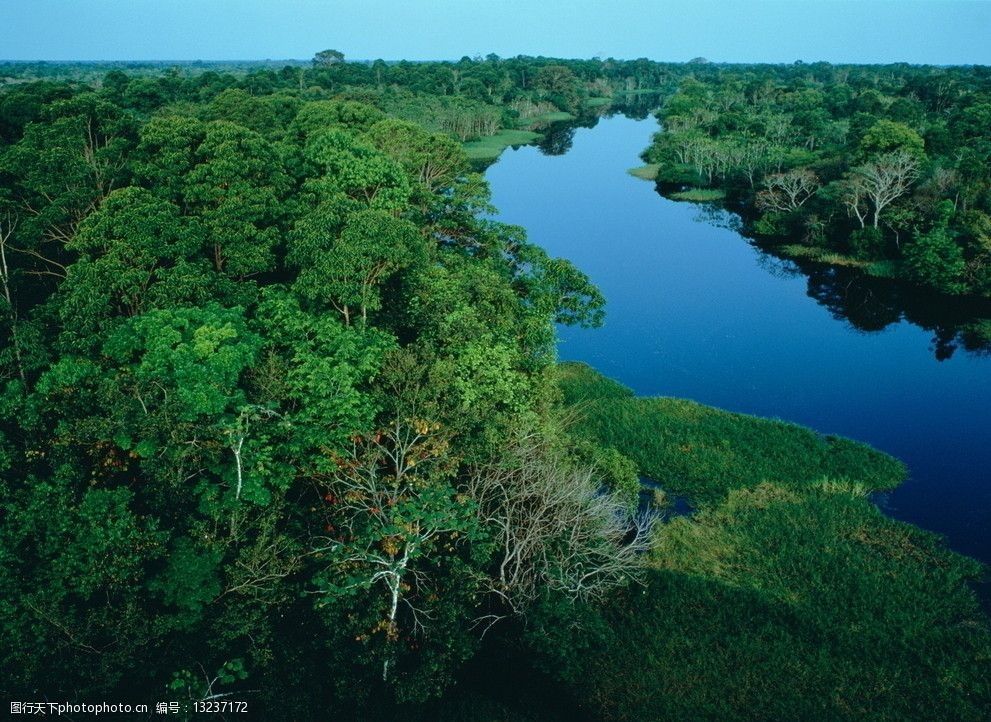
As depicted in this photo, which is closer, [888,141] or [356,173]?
[356,173]

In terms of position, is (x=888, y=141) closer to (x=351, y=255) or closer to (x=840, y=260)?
(x=840, y=260)

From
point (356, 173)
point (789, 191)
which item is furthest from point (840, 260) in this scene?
point (356, 173)

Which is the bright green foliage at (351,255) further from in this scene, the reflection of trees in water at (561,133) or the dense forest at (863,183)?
the reflection of trees in water at (561,133)

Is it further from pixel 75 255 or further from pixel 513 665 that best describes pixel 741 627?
pixel 75 255

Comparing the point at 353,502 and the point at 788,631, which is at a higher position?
the point at 353,502

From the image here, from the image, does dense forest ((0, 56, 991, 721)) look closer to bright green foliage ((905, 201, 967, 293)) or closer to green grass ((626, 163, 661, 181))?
bright green foliage ((905, 201, 967, 293))

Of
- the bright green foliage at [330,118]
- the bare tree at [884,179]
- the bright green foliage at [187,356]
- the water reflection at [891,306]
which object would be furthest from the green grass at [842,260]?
the bright green foliage at [187,356]
